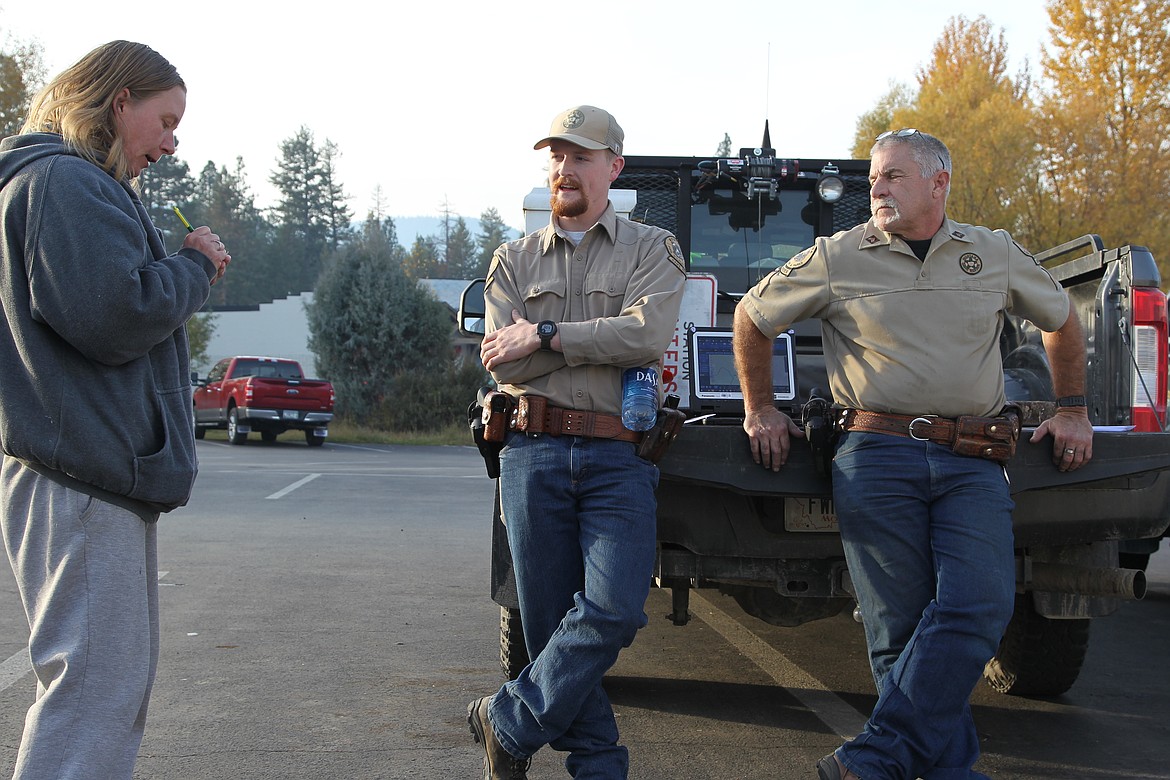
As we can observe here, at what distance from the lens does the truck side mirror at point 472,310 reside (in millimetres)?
4852

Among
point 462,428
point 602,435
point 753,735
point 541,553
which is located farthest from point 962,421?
point 462,428

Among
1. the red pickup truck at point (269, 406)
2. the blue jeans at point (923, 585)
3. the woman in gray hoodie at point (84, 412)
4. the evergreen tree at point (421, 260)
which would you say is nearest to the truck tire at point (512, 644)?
the blue jeans at point (923, 585)

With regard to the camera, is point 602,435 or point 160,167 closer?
point 602,435

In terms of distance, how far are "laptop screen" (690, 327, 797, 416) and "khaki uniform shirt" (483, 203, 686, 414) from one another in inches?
61.0

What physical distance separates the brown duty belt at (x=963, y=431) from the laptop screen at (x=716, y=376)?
1572 millimetres

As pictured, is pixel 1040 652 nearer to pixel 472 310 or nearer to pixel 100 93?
pixel 472 310

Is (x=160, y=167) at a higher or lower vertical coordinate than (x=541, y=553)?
higher

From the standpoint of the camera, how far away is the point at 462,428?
29.9 m

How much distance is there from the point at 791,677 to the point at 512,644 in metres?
1.47

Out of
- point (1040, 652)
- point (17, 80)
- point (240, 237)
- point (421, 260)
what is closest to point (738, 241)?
point (1040, 652)

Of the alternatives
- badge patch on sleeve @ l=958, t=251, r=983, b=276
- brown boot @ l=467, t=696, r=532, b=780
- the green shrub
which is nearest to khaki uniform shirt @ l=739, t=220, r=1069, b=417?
badge patch on sleeve @ l=958, t=251, r=983, b=276

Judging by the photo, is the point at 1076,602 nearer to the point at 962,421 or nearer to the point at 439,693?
the point at 962,421

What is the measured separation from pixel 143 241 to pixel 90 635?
0.89m

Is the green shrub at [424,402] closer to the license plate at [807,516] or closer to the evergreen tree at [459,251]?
the license plate at [807,516]
